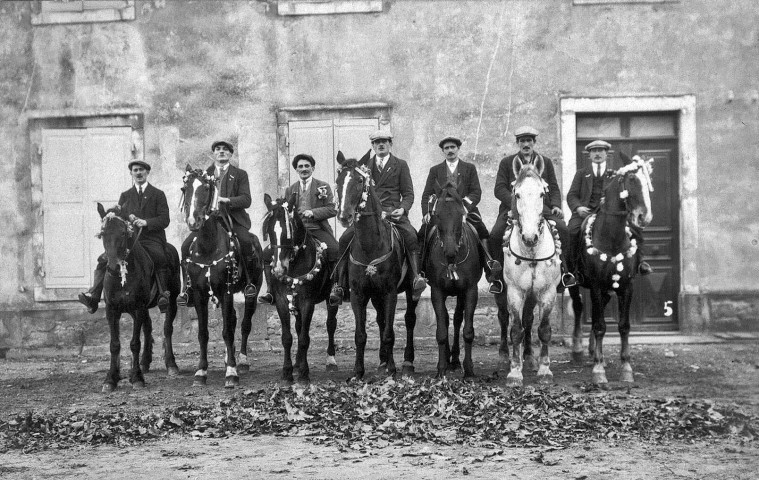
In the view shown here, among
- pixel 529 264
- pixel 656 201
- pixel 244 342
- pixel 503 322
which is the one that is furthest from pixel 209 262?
pixel 656 201

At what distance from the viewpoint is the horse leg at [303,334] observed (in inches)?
456

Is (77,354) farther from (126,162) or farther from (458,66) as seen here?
(458,66)

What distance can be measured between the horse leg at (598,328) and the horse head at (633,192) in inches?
37.3

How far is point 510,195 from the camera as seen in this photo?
1177 cm

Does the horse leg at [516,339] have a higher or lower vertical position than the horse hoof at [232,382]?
higher

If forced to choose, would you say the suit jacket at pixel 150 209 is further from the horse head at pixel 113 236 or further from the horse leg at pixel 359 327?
the horse leg at pixel 359 327

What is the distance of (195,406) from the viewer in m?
10.0

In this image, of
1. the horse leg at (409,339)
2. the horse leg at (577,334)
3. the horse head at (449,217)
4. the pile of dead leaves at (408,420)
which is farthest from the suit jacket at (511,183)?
the pile of dead leaves at (408,420)

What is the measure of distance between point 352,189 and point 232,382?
102 inches

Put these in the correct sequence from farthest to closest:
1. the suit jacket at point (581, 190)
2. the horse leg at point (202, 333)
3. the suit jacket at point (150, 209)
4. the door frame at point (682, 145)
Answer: the door frame at point (682, 145), the suit jacket at point (150, 209), the suit jacket at point (581, 190), the horse leg at point (202, 333)

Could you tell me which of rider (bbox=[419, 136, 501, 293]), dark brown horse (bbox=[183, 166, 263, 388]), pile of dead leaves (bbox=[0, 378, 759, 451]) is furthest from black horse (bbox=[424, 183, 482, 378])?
dark brown horse (bbox=[183, 166, 263, 388])

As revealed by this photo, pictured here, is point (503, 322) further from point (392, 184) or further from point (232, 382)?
point (232, 382)

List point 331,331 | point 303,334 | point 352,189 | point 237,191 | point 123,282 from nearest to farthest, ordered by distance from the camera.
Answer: point 352,189, point 303,334, point 123,282, point 237,191, point 331,331

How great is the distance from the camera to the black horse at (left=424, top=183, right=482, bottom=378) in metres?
11.1
